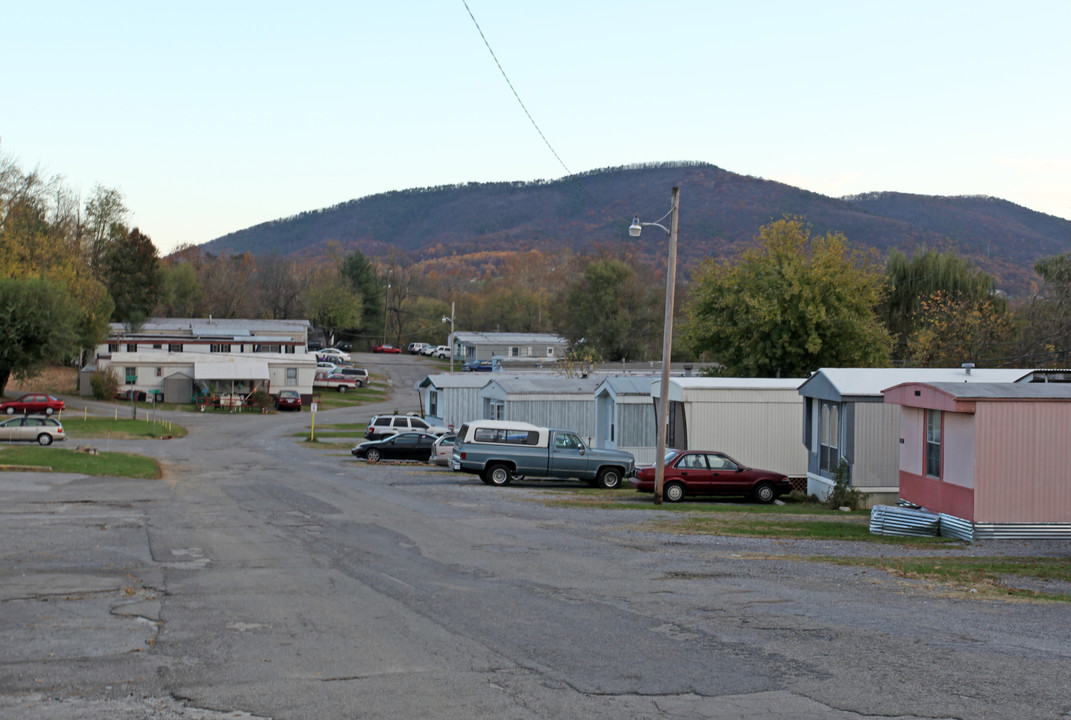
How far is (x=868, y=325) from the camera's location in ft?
133

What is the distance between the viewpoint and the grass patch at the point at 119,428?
4522 cm

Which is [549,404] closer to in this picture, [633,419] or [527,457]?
[633,419]

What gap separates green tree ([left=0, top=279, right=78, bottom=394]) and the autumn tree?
1920 inches

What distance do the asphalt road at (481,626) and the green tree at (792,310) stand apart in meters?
23.2

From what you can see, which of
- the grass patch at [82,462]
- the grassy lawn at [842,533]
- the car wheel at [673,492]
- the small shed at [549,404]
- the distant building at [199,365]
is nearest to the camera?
the grassy lawn at [842,533]

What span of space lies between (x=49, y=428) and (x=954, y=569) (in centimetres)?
3534

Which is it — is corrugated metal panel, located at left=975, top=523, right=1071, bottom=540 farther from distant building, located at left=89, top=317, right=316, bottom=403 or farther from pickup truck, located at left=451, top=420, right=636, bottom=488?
distant building, located at left=89, top=317, right=316, bottom=403

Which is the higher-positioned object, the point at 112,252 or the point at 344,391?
the point at 112,252

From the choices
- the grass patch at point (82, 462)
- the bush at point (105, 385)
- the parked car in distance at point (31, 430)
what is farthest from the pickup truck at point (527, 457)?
the bush at point (105, 385)

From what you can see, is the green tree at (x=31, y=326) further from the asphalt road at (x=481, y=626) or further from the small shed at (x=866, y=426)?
the small shed at (x=866, y=426)

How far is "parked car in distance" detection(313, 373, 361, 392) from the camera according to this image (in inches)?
2928

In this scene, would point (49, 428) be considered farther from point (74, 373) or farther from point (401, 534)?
point (74, 373)

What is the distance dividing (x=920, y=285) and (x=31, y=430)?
46.7m

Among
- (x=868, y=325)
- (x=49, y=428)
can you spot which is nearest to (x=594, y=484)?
(x=868, y=325)
